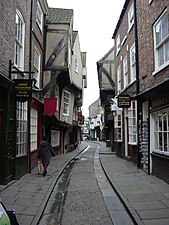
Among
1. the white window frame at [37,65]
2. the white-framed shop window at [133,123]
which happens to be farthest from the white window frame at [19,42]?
the white-framed shop window at [133,123]

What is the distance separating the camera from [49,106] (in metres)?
15.7

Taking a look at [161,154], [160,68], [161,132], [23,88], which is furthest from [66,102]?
[161,154]

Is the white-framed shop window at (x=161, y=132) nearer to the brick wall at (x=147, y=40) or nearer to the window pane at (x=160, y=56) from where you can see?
the brick wall at (x=147, y=40)

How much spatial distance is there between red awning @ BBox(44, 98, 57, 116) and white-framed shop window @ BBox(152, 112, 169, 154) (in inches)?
232

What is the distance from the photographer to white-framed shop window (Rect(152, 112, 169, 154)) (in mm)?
10024

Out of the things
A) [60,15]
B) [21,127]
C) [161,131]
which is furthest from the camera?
[60,15]

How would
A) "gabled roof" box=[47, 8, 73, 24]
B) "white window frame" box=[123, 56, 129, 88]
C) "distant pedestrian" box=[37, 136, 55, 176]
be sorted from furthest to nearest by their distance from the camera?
"gabled roof" box=[47, 8, 73, 24]
"white window frame" box=[123, 56, 129, 88]
"distant pedestrian" box=[37, 136, 55, 176]

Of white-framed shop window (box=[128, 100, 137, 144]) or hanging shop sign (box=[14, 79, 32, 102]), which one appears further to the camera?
white-framed shop window (box=[128, 100, 137, 144])

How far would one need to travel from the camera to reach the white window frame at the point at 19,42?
36.1 feet

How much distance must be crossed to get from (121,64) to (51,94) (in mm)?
5327

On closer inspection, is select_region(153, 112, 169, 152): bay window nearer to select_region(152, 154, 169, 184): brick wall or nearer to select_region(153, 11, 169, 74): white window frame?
Answer: select_region(152, 154, 169, 184): brick wall

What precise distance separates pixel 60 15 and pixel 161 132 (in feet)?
40.2

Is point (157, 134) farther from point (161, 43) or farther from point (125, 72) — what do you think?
point (125, 72)

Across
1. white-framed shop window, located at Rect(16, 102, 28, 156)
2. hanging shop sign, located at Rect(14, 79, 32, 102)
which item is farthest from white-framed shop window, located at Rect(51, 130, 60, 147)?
hanging shop sign, located at Rect(14, 79, 32, 102)
